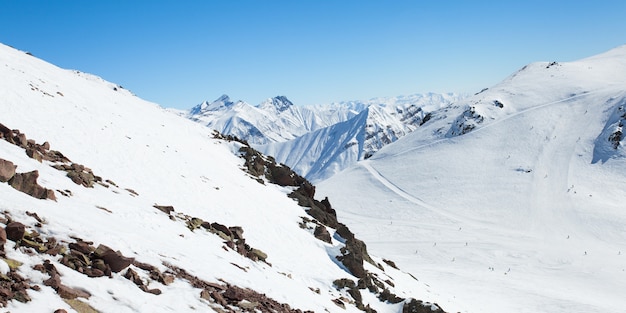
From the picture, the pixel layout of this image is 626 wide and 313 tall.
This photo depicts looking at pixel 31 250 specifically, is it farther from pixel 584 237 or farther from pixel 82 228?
pixel 584 237

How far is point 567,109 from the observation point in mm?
86188

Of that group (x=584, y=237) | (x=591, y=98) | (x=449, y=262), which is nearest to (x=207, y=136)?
(x=449, y=262)

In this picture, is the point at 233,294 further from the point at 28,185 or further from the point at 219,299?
the point at 28,185

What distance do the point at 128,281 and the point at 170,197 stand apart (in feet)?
35.1

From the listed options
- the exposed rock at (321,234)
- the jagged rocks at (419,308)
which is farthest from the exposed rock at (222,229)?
the jagged rocks at (419,308)

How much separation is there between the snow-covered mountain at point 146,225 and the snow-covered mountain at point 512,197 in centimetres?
1040

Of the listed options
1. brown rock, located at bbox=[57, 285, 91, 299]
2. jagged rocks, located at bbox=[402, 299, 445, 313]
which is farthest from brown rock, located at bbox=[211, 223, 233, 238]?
brown rock, located at bbox=[57, 285, 91, 299]

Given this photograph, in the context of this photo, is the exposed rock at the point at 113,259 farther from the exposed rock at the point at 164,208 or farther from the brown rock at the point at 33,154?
the brown rock at the point at 33,154

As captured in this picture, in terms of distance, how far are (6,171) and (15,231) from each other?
4076mm

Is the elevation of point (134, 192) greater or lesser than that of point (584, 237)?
lesser

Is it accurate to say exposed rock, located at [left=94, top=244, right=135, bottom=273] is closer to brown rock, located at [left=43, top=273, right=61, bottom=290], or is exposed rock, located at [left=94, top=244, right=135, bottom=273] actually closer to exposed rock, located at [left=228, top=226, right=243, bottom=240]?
brown rock, located at [left=43, top=273, right=61, bottom=290]

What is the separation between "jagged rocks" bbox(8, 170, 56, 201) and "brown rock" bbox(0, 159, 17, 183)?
14 cm

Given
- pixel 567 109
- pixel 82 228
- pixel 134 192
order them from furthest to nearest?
pixel 567 109 → pixel 134 192 → pixel 82 228

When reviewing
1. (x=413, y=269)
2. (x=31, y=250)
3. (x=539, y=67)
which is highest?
(x=539, y=67)
